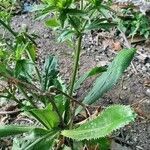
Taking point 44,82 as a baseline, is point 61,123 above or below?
below

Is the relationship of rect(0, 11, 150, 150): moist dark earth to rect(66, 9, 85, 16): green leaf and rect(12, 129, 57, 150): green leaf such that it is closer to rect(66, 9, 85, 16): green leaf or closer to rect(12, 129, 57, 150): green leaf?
rect(12, 129, 57, 150): green leaf

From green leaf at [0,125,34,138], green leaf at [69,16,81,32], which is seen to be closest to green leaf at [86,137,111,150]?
green leaf at [0,125,34,138]

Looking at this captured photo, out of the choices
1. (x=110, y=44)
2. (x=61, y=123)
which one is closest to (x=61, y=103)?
(x=61, y=123)

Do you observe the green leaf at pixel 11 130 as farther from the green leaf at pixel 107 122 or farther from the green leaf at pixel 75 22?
the green leaf at pixel 75 22

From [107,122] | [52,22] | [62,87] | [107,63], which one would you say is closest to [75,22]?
[52,22]

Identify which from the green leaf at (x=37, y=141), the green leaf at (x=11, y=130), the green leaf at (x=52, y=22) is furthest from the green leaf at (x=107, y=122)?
the green leaf at (x=52, y=22)

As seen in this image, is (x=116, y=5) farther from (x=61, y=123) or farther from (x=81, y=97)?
(x=61, y=123)
